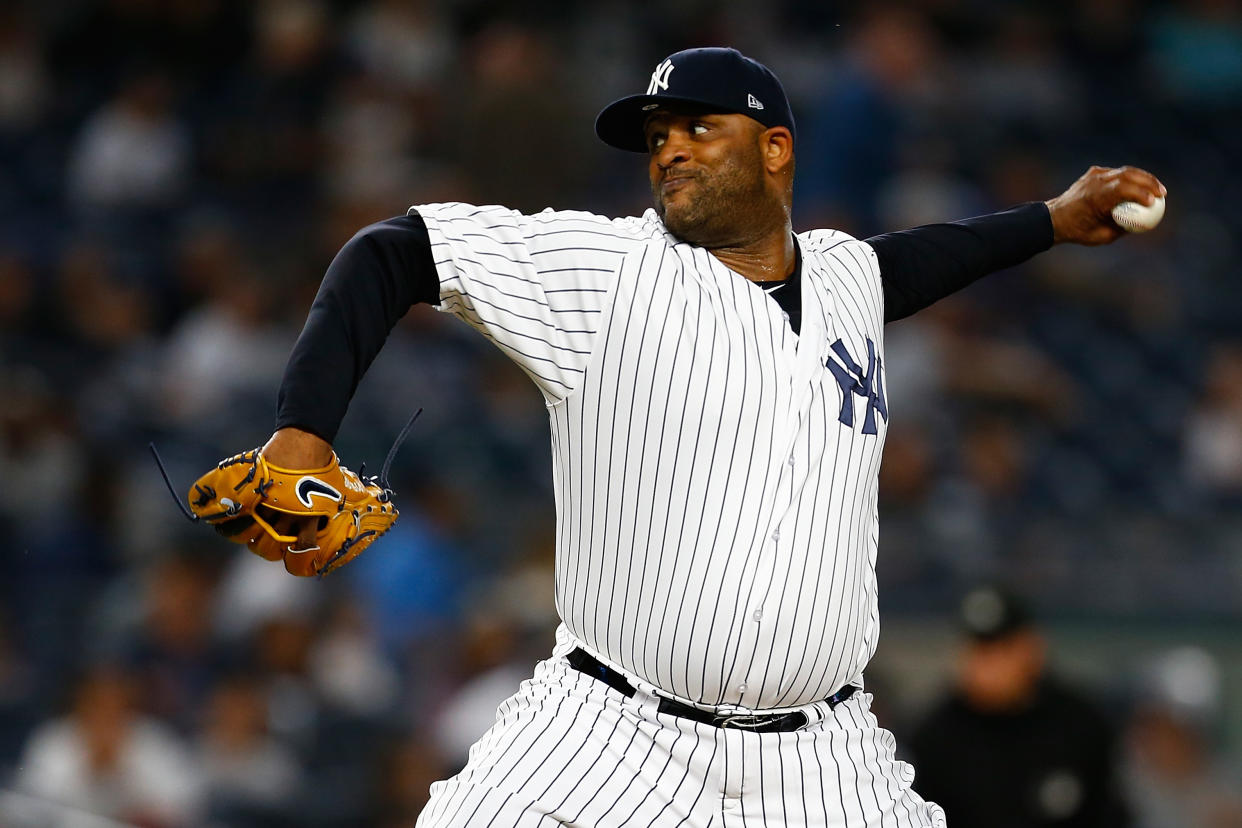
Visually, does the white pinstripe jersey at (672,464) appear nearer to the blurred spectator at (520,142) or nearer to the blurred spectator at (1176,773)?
the blurred spectator at (1176,773)

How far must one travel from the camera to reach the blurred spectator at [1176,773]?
5.14 metres

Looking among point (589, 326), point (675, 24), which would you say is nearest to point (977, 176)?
point (675, 24)

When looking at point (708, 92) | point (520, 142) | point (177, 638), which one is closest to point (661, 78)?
point (708, 92)

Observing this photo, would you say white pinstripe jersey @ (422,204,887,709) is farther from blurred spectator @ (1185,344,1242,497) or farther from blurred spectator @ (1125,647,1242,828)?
blurred spectator @ (1185,344,1242,497)

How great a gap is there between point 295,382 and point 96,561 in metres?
4.24

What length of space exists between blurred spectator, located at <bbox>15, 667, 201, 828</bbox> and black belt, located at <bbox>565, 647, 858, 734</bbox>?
3.06 m

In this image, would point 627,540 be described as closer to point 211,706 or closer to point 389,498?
point 389,498

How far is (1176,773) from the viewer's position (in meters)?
5.16

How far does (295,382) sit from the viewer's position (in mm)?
2100

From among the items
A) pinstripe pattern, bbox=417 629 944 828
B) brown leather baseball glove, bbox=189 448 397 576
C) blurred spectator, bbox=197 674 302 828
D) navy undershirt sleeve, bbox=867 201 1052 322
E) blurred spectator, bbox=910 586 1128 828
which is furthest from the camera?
blurred spectator, bbox=197 674 302 828

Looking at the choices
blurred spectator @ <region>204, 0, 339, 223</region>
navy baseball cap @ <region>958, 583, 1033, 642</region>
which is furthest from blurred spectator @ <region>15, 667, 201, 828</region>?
blurred spectator @ <region>204, 0, 339, 223</region>

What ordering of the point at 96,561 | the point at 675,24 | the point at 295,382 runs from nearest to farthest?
the point at 295,382, the point at 96,561, the point at 675,24

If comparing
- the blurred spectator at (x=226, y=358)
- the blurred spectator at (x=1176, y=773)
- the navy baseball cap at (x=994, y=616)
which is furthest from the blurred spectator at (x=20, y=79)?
the blurred spectator at (x=1176, y=773)

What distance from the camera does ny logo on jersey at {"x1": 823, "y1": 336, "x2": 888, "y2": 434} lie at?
256cm
